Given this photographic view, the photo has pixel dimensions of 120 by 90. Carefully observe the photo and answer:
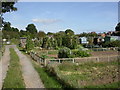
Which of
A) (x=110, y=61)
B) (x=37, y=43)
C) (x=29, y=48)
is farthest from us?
→ (x=37, y=43)

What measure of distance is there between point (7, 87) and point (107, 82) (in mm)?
4672

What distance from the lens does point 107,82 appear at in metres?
9.47

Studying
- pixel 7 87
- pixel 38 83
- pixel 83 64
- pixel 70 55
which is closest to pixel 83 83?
pixel 38 83

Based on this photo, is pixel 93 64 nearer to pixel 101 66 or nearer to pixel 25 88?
pixel 101 66

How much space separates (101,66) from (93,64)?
1.98 feet

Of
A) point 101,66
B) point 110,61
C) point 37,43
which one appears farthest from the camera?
point 37,43

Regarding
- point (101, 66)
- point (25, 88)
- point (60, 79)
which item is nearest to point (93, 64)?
point (101, 66)

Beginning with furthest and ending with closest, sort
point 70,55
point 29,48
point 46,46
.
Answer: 1. point 46,46
2. point 29,48
3. point 70,55

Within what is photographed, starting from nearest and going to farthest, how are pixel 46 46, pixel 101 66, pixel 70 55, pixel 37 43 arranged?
1. pixel 101 66
2. pixel 70 55
3. pixel 46 46
4. pixel 37 43

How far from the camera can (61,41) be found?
42750 millimetres

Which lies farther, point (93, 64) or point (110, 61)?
point (110, 61)

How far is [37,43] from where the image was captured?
1893 inches

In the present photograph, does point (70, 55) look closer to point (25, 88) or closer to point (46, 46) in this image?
point (25, 88)

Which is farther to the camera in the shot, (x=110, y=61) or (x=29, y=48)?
(x=29, y=48)
